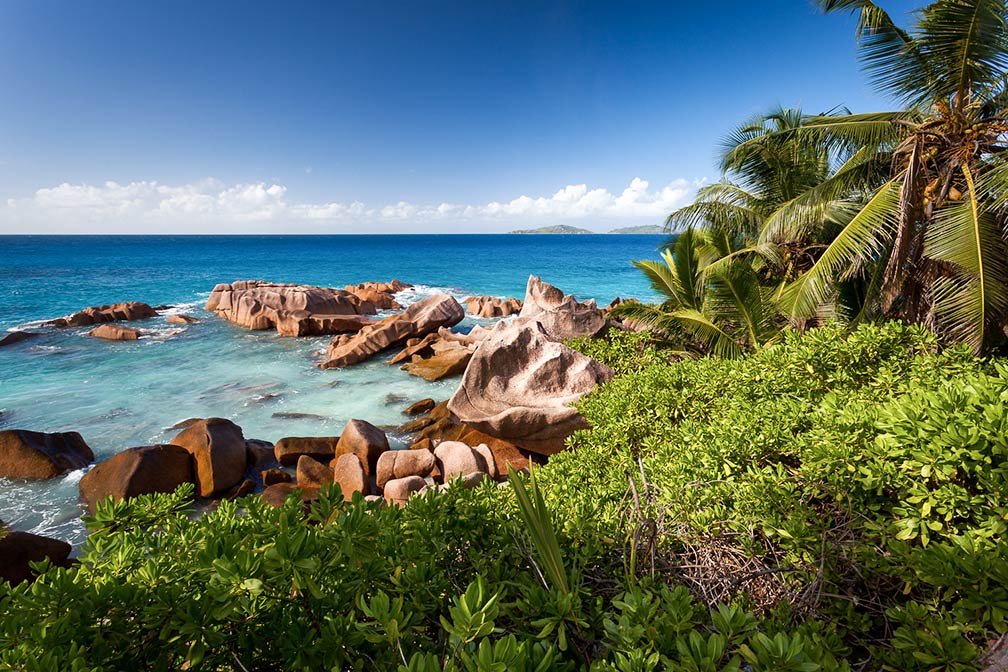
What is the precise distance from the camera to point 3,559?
5152mm

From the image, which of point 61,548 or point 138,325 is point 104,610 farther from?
point 138,325

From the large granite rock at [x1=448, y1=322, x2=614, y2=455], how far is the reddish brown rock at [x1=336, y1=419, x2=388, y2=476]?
1.62 m

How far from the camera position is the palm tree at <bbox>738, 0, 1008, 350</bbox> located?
5.85m

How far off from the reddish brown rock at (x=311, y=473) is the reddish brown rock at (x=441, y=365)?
577 cm

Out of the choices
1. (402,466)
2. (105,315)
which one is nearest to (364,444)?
(402,466)

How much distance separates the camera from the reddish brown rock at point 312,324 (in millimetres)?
19438

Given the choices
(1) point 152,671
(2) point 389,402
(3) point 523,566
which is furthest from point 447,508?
(2) point 389,402

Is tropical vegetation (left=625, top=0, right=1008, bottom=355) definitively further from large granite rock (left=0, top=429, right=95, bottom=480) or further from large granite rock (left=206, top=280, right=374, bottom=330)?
large granite rock (left=206, top=280, right=374, bottom=330)

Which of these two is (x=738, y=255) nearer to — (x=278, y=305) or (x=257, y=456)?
(x=257, y=456)

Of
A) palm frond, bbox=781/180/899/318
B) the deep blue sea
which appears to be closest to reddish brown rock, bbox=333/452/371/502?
the deep blue sea

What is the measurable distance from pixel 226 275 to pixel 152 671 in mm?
51423

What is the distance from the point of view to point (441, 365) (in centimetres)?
1444

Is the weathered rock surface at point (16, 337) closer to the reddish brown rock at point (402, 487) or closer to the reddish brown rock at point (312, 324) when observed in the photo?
the reddish brown rock at point (312, 324)

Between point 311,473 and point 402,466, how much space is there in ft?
5.59
